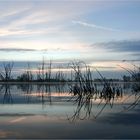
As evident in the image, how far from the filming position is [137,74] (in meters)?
13.6

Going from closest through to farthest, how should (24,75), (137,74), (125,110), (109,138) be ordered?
1. (109,138)
2. (125,110)
3. (137,74)
4. (24,75)

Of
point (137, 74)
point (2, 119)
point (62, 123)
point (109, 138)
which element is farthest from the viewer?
point (137, 74)

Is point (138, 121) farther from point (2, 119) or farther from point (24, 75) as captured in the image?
point (24, 75)

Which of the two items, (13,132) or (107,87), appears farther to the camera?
(107,87)

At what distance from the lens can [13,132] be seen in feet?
20.8

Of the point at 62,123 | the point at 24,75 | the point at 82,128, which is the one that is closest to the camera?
the point at 82,128

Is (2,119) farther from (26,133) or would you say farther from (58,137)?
(58,137)

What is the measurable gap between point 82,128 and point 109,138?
3.54 ft

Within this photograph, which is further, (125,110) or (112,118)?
(125,110)

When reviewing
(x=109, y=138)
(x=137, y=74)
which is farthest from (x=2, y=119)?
(x=137, y=74)

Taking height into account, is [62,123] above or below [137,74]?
below

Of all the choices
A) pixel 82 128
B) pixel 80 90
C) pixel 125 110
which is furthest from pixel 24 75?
pixel 82 128

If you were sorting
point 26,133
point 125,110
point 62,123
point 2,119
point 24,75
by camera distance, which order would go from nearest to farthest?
point 26,133, point 62,123, point 2,119, point 125,110, point 24,75

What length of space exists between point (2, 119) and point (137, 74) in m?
6.82
